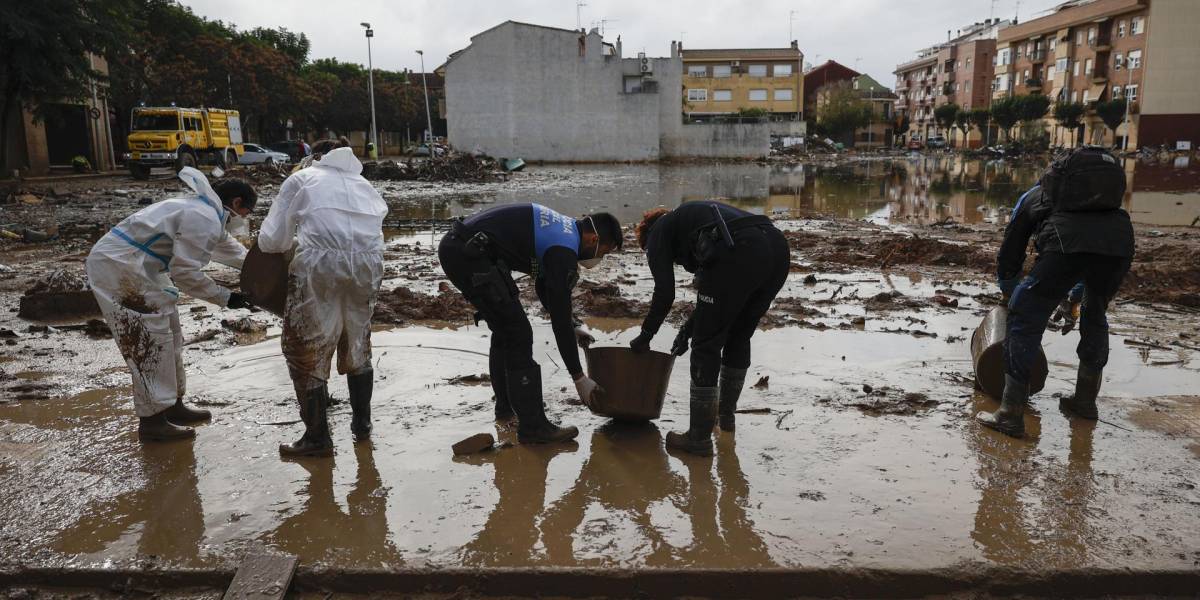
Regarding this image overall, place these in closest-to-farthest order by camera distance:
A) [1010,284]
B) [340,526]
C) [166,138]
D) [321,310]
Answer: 1. [340,526]
2. [321,310]
3. [1010,284]
4. [166,138]

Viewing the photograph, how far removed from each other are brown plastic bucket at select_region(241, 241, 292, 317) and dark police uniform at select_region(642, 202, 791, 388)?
1860 millimetres

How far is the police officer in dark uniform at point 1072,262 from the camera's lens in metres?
4.03

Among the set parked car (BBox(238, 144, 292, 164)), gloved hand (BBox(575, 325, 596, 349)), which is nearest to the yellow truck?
parked car (BBox(238, 144, 292, 164))

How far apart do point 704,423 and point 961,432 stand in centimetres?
149

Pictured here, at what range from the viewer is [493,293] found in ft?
13.2

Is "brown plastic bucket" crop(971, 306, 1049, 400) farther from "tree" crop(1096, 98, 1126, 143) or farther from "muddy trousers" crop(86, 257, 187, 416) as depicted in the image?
"tree" crop(1096, 98, 1126, 143)

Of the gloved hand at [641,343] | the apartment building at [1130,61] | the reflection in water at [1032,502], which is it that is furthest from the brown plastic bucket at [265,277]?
the apartment building at [1130,61]

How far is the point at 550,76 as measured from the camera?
4519 centimetres

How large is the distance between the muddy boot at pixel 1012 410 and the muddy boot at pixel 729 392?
1.44m

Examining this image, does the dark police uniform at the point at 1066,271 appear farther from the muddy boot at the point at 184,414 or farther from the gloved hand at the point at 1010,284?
the muddy boot at the point at 184,414

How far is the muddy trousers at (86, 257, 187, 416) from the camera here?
411 cm

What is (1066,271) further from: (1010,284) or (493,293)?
(493,293)

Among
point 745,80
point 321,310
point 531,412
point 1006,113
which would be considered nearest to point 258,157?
point 321,310

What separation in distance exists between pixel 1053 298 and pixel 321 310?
3812 mm
